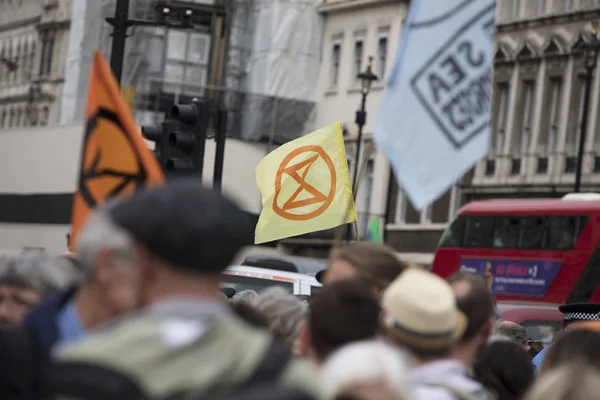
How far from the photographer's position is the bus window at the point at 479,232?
36.9 m

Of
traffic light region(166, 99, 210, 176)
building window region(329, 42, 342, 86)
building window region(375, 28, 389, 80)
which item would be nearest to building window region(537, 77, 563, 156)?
building window region(375, 28, 389, 80)

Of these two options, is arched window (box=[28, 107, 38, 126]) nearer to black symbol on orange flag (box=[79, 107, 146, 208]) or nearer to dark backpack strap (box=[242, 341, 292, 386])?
black symbol on orange flag (box=[79, 107, 146, 208])

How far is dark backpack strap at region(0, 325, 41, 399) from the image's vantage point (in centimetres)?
442

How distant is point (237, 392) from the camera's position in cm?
366

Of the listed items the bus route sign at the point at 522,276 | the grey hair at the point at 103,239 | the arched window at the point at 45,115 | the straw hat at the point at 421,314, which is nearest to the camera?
the grey hair at the point at 103,239

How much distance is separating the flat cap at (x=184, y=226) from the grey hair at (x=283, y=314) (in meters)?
2.31

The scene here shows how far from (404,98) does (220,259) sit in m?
2.95

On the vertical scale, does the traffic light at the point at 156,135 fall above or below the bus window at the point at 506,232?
above

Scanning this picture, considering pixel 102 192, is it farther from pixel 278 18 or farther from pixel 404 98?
pixel 278 18

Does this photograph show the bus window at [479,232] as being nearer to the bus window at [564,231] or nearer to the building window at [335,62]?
the bus window at [564,231]

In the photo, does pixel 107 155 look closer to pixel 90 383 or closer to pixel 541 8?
pixel 90 383

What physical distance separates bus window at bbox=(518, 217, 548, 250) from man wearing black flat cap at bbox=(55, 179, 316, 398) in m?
31.7

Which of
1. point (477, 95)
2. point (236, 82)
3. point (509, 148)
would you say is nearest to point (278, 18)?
point (236, 82)

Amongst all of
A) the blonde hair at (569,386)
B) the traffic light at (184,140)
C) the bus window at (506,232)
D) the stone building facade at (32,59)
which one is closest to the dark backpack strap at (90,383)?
the blonde hair at (569,386)
